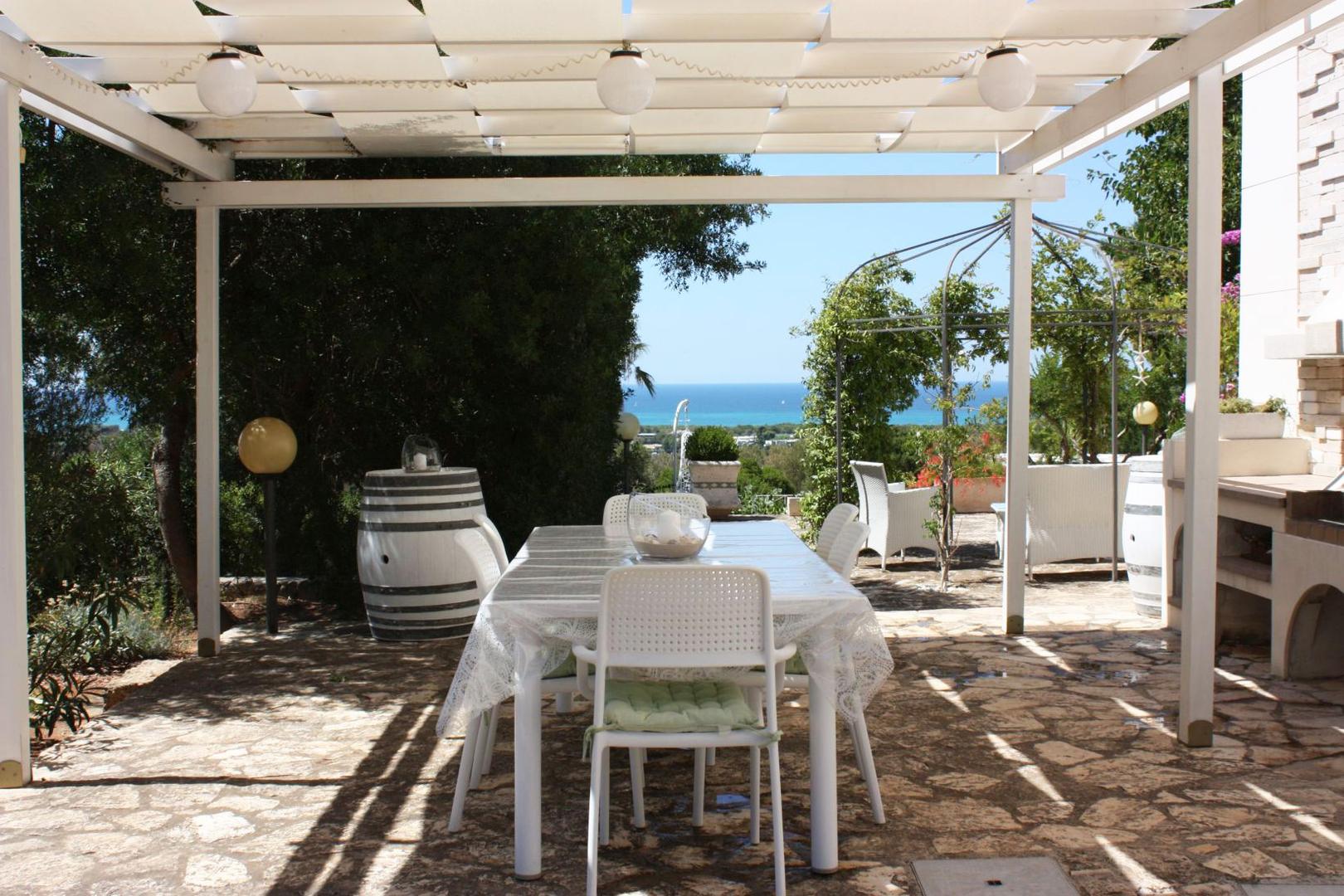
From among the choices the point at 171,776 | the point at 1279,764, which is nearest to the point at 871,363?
the point at 1279,764

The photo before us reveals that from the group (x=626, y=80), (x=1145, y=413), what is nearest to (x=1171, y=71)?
(x=626, y=80)

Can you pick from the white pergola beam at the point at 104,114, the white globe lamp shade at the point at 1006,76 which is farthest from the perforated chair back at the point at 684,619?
the white pergola beam at the point at 104,114

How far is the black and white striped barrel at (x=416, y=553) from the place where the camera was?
6.16 m

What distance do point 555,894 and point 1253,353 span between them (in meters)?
5.64

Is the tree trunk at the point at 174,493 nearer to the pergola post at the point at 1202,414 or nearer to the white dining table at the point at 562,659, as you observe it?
the white dining table at the point at 562,659

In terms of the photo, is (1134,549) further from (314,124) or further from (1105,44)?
(314,124)

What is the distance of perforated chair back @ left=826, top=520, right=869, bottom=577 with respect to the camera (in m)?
3.85

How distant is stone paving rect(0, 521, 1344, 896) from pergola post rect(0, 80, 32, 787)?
207 millimetres

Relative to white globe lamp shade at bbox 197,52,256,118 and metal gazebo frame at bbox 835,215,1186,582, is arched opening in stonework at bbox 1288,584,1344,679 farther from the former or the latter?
white globe lamp shade at bbox 197,52,256,118

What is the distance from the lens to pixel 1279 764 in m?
3.95

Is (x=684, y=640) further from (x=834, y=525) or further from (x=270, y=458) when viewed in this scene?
(x=270, y=458)

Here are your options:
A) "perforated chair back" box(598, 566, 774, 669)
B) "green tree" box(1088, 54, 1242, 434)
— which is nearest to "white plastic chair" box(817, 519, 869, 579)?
"perforated chair back" box(598, 566, 774, 669)

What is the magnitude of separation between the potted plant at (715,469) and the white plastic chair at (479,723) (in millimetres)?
8122

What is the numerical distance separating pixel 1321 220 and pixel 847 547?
3.99 meters
